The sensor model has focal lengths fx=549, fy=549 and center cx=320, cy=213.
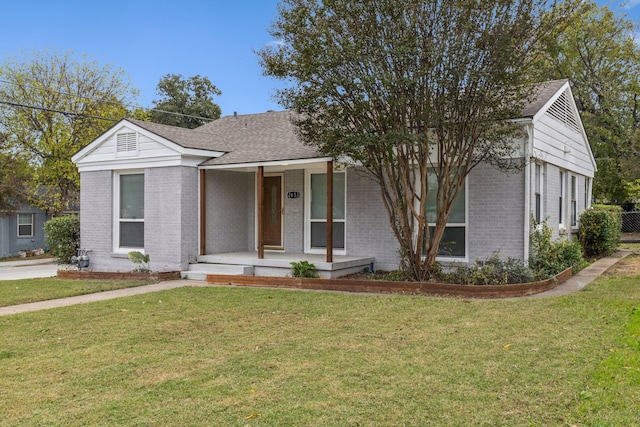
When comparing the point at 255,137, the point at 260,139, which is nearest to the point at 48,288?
the point at 260,139

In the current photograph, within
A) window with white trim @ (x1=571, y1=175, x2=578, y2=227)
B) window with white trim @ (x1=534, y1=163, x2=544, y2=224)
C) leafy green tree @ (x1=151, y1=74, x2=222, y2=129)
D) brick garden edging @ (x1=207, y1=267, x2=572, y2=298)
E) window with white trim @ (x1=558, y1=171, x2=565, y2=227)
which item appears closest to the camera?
brick garden edging @ (x1=207, y1=267, x2=572, y2=298)

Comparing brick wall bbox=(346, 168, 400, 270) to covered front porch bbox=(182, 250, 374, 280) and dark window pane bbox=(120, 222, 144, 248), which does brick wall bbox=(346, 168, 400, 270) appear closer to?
covered front porch bbox=(182, 250, 374, 280)

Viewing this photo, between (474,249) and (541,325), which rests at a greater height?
(474,249)

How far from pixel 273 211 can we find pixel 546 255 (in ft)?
22.7

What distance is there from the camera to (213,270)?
12.9 m

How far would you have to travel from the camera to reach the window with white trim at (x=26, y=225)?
26163 millimetres

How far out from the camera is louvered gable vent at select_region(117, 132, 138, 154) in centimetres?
1398

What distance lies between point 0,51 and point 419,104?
2439cm

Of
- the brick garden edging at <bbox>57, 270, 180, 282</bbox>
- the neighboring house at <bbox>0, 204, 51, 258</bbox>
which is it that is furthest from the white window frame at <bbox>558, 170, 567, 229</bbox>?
the neighboring house at <bbox>0, 204, 51, 258</bbox>

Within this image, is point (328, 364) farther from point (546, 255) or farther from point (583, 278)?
point (583, 278)

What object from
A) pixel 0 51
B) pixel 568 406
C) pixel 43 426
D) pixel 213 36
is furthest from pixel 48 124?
pixel 568 406

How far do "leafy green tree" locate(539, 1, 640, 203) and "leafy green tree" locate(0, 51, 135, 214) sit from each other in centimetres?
2435

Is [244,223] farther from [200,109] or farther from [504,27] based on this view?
[200,109]

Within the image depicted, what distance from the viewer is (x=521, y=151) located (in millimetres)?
10906
